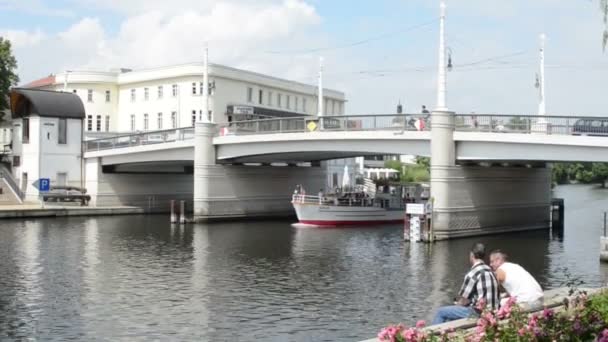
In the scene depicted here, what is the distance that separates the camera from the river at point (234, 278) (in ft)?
61.6

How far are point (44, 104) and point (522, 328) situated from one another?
53983mm

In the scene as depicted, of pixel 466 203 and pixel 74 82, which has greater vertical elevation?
pixel 74 82

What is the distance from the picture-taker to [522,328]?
8789 mm

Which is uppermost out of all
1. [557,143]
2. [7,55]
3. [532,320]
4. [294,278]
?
[7,55]

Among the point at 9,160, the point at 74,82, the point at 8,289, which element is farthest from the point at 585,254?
the point at 74,82

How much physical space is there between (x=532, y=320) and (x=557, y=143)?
27.6m

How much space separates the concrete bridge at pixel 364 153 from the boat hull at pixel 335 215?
346cm

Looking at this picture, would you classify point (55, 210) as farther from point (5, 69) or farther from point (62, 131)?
point (5, 69)

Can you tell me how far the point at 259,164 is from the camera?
55.9 meters

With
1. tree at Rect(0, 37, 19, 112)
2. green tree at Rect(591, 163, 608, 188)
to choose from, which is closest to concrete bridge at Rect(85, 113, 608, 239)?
tree at Rect(0, 37, 19, 112)

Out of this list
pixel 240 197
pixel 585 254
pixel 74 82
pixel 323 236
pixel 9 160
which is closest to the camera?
pixel 585 254

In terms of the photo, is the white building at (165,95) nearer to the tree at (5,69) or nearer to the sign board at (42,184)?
the tree at (5,69)

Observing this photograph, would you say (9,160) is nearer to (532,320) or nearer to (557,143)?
(557,143)

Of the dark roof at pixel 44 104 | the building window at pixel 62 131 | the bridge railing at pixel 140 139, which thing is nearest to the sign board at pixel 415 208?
the bridge railing at pixel 140 139
